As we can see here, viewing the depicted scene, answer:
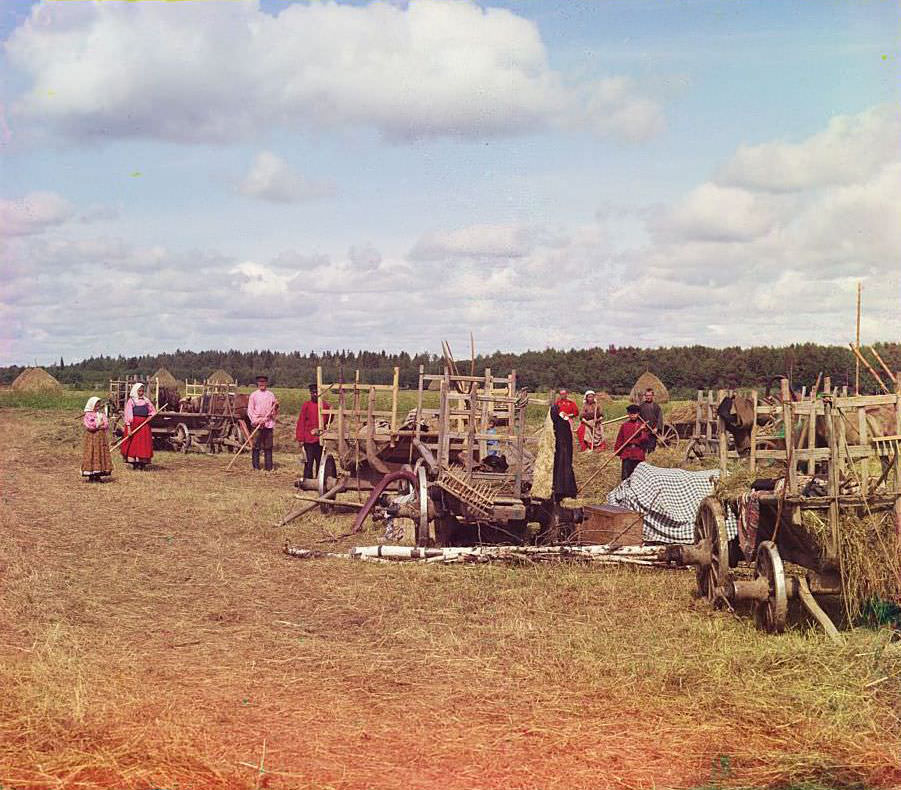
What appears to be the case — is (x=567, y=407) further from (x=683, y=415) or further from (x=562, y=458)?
(x=683, y=415)

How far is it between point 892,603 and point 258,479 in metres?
14.3

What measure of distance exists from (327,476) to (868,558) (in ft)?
29.4

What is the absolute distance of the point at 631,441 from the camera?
50.6ft

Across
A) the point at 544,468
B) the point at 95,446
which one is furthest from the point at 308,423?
the point at 544,468

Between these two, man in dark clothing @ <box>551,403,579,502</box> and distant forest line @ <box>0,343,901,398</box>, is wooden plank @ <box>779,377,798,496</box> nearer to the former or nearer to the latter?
man in dark clothing @ <box>551,403,579,502</box>

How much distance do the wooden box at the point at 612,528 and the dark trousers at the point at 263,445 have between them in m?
10.9

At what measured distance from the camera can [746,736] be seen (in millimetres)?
5617

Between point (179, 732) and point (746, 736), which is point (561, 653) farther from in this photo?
point (179, 732)

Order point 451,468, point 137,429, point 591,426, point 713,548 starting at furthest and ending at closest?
point 591,426 < point 137,429 < point 451,468 < point 713,548

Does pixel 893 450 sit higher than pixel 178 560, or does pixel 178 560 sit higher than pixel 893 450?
pixel 893 450

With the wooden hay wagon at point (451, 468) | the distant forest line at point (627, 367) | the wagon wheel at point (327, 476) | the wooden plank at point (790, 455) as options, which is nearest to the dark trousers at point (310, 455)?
the wagon wheel at point (327, 476)

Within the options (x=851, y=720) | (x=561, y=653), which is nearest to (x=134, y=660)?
(x=561, y=653)

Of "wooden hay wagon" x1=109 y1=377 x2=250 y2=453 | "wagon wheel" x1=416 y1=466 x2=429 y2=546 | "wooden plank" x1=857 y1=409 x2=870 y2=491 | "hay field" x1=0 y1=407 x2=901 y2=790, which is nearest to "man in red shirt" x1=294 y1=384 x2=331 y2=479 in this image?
"wagon wheel" x1=416 y1=466 x2=429 y2=546

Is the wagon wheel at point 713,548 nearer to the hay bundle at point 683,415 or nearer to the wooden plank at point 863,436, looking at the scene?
the wooden plank at point 863,436
